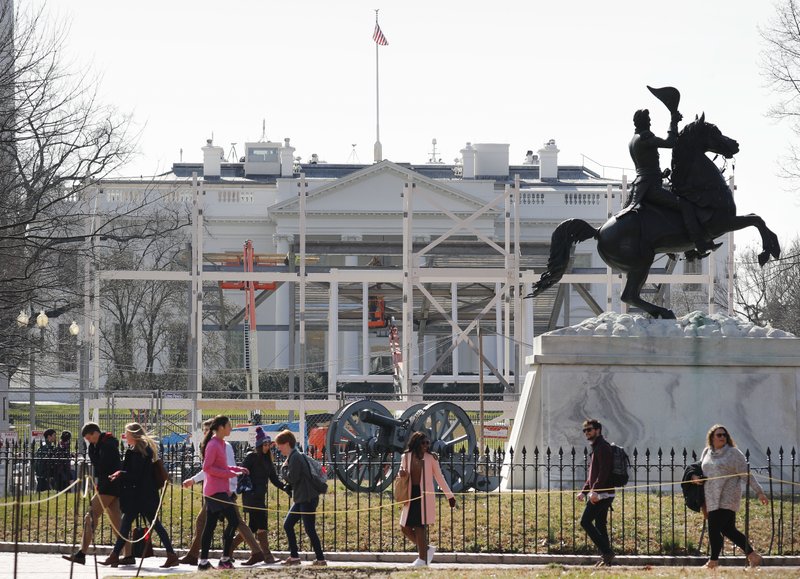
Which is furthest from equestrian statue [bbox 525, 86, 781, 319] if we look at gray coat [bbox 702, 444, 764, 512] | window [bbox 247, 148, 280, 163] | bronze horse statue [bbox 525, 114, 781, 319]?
window [bbox 247, 148, 280, 163]

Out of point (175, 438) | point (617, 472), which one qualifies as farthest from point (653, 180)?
point (175, 438)

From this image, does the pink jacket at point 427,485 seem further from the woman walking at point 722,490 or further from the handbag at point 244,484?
the woman walking at point 722,490

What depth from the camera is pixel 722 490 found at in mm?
13023

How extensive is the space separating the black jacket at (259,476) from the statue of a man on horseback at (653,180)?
246 inches

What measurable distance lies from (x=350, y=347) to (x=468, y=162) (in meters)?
17.5

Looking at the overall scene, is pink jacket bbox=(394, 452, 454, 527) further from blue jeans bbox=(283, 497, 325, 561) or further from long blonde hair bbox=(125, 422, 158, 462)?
long blonde hair bbox=(125, 422, 158, 462)

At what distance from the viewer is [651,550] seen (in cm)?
1483

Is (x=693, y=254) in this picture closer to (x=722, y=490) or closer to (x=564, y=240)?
(x=564, y=240)

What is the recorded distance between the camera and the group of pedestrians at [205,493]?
1395 cm

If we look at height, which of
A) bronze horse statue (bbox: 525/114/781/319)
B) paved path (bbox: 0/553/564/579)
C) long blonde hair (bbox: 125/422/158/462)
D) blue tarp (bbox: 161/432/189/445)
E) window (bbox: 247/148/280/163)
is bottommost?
paved path (bbox: 0/553/564/579)

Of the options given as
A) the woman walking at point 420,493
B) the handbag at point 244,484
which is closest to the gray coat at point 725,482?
the woman walking at point 420,493

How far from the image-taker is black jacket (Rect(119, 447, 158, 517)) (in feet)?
46.2

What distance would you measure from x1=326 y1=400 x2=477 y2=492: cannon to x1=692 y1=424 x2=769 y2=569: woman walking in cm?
481

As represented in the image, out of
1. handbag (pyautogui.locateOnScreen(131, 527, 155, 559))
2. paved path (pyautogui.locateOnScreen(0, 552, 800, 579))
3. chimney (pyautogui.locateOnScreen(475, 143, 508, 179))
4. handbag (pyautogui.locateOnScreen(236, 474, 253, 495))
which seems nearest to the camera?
paved path (pyautogui.locateOnScreen(0, 552, 800, 579))
